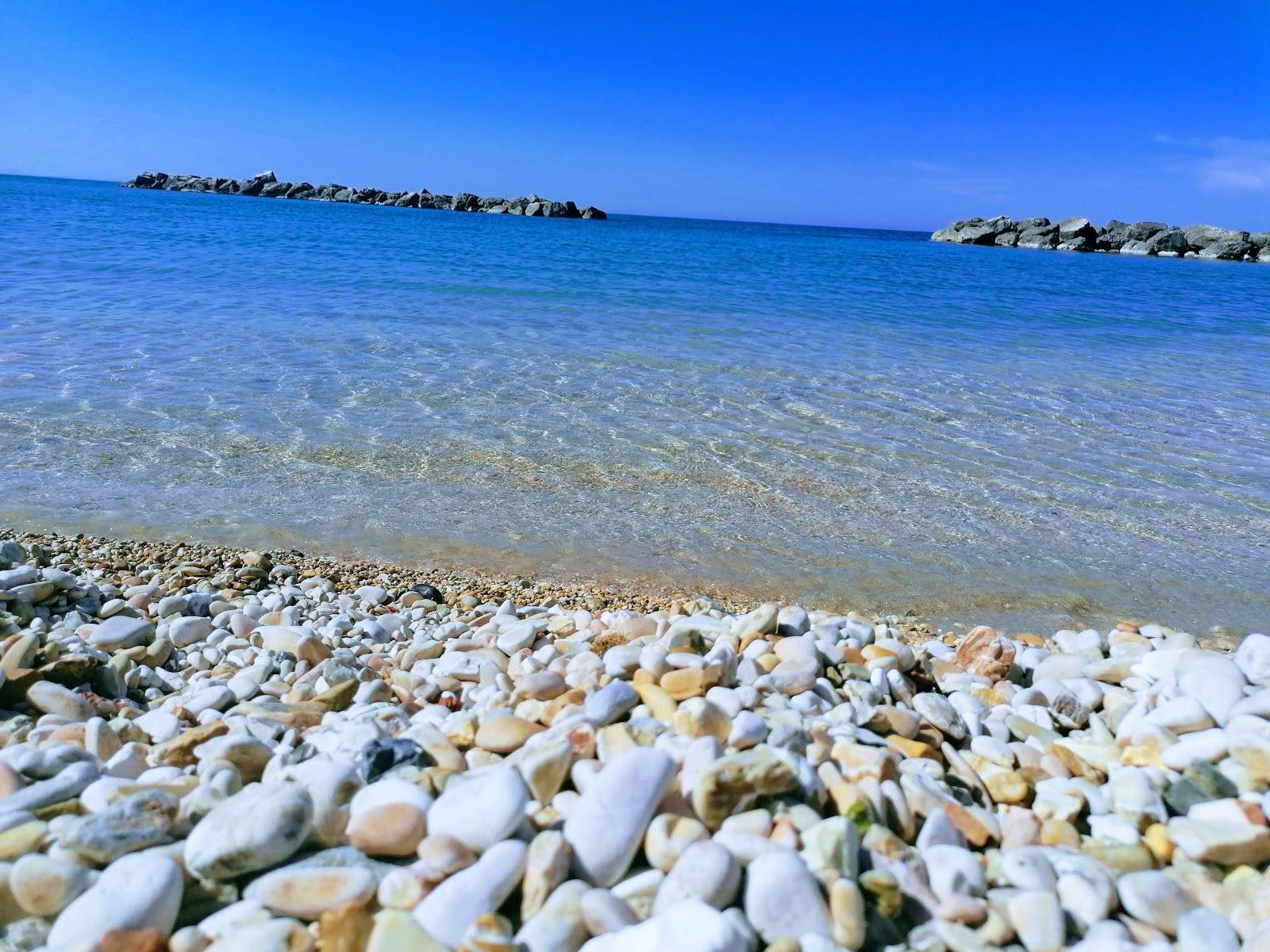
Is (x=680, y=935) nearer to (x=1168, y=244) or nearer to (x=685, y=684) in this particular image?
(x=685, y=684)

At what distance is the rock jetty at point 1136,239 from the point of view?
64.0 metres

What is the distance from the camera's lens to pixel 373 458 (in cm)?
585

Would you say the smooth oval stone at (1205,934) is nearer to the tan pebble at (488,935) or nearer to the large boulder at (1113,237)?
Answer: the tan pebble at (488,935)

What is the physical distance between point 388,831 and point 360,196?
98611 millimetres

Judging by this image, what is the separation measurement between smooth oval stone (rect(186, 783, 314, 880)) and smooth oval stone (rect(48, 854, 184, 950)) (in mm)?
59

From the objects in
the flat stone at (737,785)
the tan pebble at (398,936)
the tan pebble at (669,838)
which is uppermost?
the flat stone at (737,785)

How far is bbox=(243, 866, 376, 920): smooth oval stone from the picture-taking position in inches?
65.7

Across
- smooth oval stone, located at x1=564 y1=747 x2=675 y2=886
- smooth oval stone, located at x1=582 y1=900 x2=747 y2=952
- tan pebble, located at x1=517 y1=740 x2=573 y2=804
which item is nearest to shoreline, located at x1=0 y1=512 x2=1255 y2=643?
tan pebble, located at x1=517 y1=740 x2=573 y2=804

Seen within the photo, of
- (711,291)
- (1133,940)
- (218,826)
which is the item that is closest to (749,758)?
(1133,940)

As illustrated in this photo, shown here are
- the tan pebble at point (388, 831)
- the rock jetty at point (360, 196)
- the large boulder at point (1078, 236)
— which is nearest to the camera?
the tan pebble at point (388, 831)

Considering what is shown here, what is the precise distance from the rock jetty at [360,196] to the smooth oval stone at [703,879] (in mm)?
82601

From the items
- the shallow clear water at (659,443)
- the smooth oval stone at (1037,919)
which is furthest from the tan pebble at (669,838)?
the shallow clear water at (659,443)

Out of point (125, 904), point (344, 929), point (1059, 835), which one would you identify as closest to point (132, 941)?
point (125, 904)

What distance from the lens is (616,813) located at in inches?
71.4
